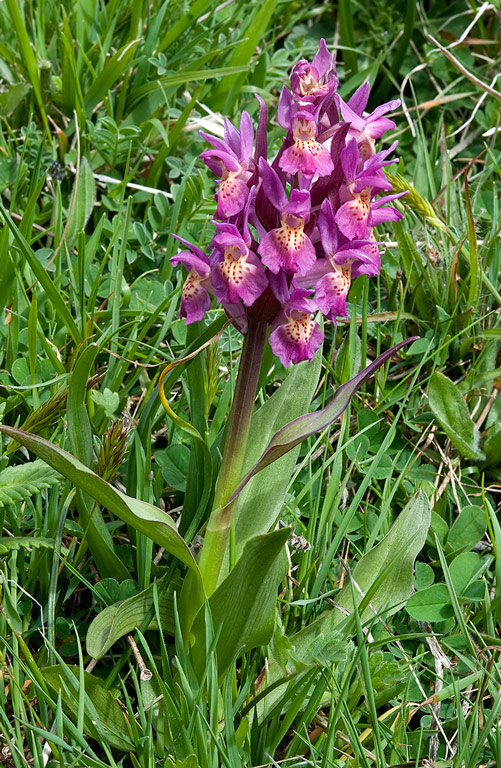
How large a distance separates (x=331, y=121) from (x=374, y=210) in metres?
0.19

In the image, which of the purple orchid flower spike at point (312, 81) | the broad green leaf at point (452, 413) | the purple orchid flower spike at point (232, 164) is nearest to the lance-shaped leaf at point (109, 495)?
the purple orchid flower spike at point (232, 164)

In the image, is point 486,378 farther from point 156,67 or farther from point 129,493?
point 156,67

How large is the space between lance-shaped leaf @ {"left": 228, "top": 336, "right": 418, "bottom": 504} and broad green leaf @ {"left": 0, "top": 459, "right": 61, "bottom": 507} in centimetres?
40

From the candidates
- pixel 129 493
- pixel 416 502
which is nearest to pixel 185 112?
pixel 129 493

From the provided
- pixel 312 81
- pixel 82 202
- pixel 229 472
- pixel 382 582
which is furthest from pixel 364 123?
pixel 82 202

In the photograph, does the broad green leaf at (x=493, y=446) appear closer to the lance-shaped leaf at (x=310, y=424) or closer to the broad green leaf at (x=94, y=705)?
the lance-shaped leaf at (x=310, y=424)

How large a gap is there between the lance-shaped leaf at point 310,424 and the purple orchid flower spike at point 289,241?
0.82 feet

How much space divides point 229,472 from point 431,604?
651 millimetres

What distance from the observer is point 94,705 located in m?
1.60

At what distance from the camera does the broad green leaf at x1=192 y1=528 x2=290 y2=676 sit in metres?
1.39

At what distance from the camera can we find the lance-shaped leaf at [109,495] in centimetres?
137

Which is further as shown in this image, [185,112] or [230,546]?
[185,112]

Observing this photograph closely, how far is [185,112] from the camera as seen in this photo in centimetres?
267

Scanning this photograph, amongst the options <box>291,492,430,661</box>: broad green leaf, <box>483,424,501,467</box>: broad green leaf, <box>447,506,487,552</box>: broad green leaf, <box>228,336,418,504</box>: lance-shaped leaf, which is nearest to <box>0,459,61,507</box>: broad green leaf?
<box>228,336,418,504</box>: lance-shaped leaf
